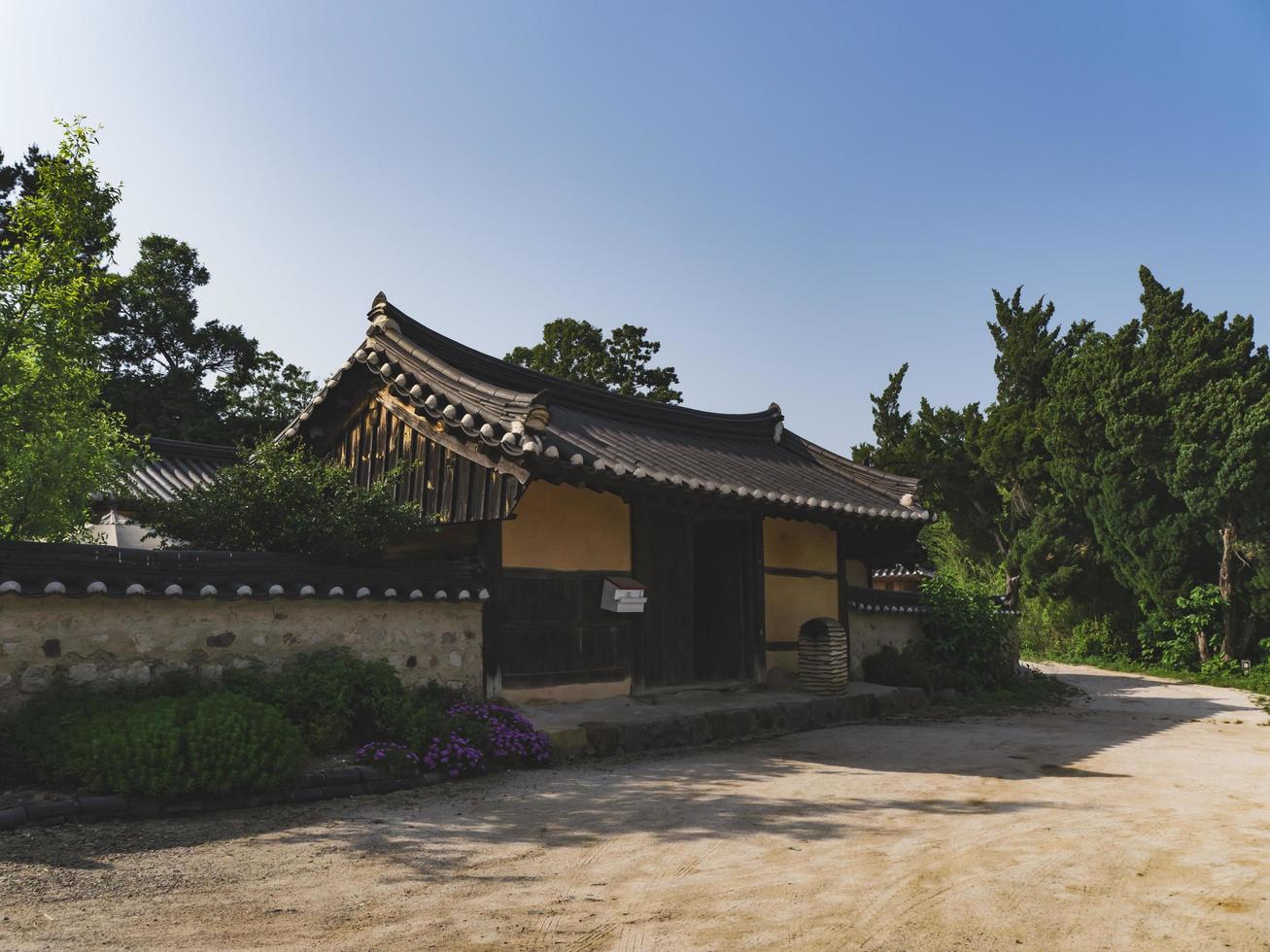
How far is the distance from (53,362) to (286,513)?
2261 mm

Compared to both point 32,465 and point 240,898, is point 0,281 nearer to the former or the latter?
point 32,465

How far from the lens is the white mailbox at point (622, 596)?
1044cm

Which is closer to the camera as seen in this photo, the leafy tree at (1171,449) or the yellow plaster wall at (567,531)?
the yellow plaster wall at (567,531)

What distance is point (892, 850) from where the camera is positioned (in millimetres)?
5164

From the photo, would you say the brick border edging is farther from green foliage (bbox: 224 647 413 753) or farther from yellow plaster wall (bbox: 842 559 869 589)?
yellow plaster wall (bbox: 842 559 869 589)

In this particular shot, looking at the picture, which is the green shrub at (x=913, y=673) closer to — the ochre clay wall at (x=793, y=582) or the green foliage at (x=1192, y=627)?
the ochre clay wall at (x=793, y=582)

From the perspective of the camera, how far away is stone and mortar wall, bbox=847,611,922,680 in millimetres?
14000

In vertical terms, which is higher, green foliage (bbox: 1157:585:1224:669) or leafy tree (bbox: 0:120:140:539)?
leafy tree (bbox: 0:120:140:539)

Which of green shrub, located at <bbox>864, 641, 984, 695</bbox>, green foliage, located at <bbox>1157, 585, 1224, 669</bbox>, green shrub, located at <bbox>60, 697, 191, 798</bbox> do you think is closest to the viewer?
green shrub, located at <bbox>60, 697, 191, 798</bbox>

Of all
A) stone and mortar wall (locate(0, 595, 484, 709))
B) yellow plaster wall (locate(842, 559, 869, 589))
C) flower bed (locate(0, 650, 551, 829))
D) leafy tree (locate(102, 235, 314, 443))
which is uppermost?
leafy tree (locate(102, 235, 314, 443))

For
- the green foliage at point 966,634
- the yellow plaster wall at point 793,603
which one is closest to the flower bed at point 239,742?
the yellow plaster wall at point 793,603

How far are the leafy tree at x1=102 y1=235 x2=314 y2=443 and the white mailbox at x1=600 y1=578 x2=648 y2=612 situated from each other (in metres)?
20.0

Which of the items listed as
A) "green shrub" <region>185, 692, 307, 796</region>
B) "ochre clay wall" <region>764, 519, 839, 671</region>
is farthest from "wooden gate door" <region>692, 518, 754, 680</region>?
"green shrub" <region>185, 692, 307, 796</region>

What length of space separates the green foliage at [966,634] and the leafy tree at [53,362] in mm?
12062
